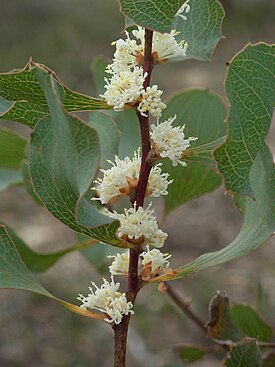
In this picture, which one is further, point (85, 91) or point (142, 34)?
point (85, 91)

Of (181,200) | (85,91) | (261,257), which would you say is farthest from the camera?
(85,91)

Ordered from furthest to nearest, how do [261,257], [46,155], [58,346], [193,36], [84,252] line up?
[261,257] → [58,346] → [84,252] → [193,36] → [46,155]

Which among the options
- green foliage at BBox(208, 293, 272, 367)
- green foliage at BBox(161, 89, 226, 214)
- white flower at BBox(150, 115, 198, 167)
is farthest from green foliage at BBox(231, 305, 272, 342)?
white flower at BBox(150, 115, 198, 167)

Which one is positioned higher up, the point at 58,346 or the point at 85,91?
the point at 85,91

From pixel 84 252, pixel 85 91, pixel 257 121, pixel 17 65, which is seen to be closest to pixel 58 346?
pixel 84 252

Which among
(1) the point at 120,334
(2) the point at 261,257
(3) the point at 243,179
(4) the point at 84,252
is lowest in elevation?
(1) the point at 120,334

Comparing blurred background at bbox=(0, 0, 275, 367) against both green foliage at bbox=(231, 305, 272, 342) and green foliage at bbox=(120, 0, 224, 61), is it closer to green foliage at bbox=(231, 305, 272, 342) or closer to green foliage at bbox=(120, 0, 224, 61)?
green foliage at bbox=(231, 305, 272, 342)

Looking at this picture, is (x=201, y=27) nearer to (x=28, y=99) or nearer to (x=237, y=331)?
(x=28, y=99)

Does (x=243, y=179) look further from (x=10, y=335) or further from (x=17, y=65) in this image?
(x=17, y=65)
